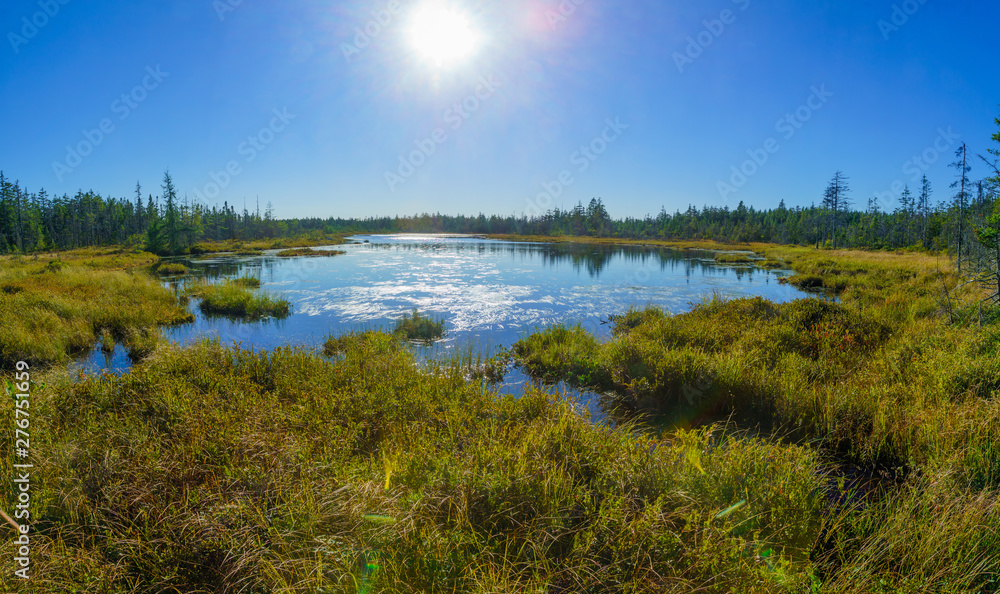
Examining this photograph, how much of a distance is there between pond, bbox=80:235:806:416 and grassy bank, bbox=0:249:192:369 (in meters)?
0.72

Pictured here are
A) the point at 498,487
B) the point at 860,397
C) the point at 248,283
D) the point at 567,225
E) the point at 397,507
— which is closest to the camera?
the point at 397,507

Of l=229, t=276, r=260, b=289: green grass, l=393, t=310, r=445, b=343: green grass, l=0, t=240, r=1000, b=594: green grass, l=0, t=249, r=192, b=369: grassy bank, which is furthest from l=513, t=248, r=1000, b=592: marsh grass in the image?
l=229, t=276, r=260, b=289: green grass

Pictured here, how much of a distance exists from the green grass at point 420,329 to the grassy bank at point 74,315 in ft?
22.9

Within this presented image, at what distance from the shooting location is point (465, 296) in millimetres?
20453

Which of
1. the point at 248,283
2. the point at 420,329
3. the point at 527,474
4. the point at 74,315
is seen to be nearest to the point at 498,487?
the point at 527,474

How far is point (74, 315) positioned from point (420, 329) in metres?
11.2

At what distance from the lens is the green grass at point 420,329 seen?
12.8m

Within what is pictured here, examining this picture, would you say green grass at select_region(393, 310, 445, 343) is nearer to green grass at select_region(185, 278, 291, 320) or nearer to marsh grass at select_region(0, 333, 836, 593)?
green grass at select_region(185, 278, 291, 320)

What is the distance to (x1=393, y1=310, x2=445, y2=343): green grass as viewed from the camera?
42.1 ft

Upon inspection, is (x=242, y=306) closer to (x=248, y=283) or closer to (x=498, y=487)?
(x=248, y=283)

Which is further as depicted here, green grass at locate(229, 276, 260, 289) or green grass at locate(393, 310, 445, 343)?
green grass at locate(229, 276, 260, 289)

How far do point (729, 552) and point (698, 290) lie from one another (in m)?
22.5

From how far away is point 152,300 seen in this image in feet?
53.8

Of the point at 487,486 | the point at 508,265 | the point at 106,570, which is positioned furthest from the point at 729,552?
the point at 508,265
